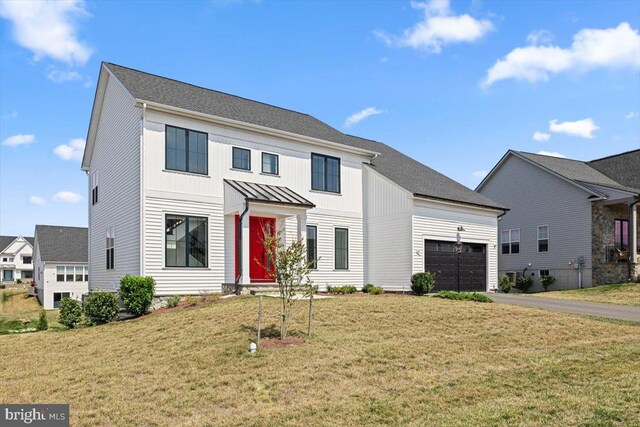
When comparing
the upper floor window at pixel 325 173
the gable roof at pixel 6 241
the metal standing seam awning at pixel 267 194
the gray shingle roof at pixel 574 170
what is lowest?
the gable roof at pixel 6 241

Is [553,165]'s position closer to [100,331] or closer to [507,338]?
[507,338]

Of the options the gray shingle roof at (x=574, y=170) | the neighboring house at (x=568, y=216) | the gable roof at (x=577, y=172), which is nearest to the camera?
the neighboring house at (x=568, y=216)

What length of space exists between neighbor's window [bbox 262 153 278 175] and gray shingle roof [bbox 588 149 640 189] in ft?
73.7

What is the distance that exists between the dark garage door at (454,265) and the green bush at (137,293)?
11425 millimetres

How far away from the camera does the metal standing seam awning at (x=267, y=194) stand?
58.9ft

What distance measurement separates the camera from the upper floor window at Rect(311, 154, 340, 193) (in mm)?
21781

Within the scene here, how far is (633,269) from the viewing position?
90.1ft

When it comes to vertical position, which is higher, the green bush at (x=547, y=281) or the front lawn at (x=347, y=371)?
the front lawn at (x=347, y=371)

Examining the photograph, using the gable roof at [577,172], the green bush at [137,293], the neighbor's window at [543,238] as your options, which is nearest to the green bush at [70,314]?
the green bush at [137,293]

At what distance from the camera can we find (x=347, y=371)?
862cm

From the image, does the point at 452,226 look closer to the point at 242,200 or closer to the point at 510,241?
the point at 242,200

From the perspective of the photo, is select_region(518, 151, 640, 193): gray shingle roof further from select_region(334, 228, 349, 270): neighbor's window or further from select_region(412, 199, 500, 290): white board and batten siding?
select_region(334, 228, 349, 270): neighbor's window

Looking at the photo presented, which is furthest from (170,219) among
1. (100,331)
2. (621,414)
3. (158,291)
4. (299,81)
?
(621,414)

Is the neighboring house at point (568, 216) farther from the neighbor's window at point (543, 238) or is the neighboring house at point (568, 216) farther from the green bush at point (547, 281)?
the green bush at point (547, 281)
